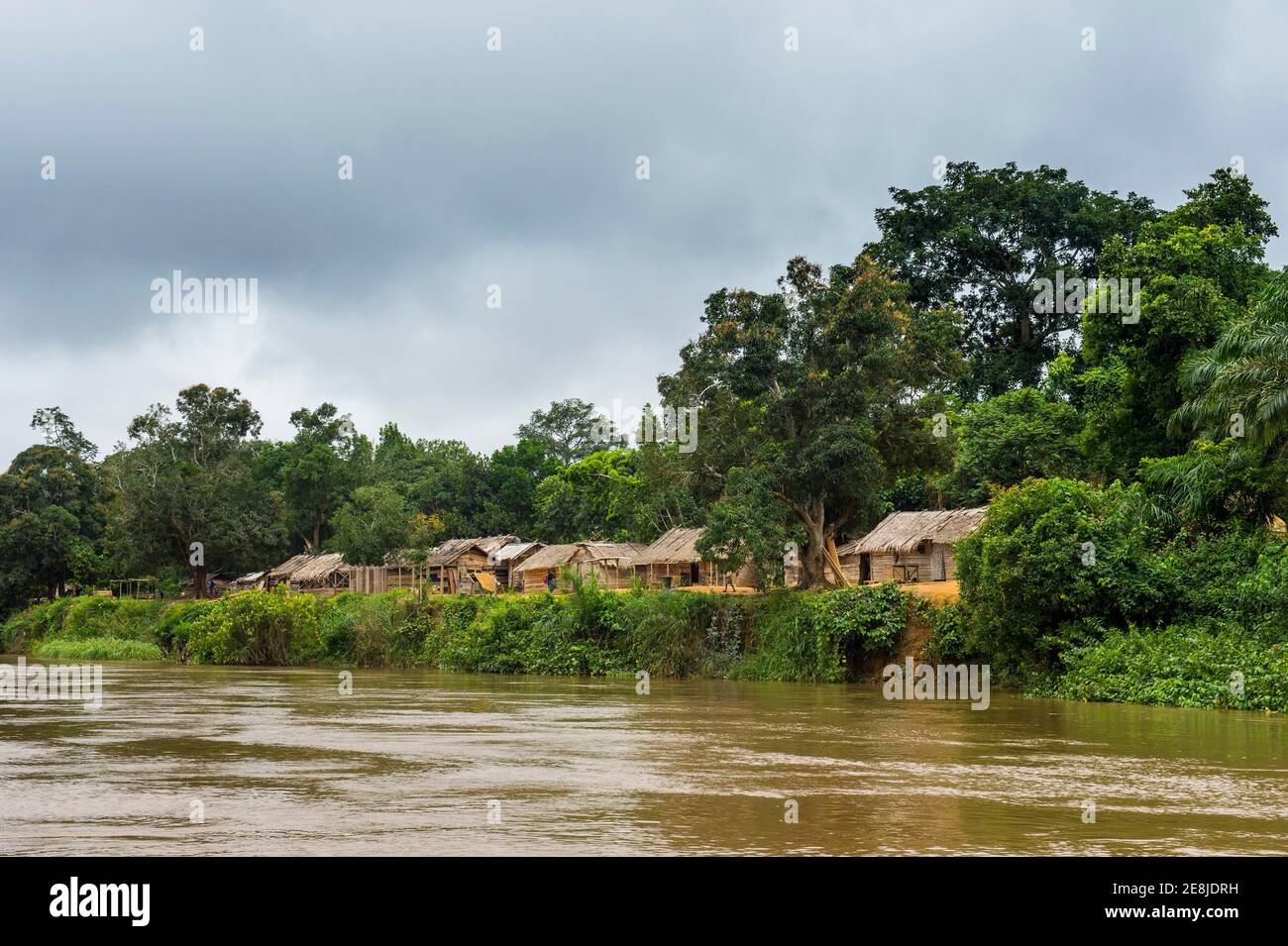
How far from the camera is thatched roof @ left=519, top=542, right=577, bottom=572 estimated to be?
214 feet

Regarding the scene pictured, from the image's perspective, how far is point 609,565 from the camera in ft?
204

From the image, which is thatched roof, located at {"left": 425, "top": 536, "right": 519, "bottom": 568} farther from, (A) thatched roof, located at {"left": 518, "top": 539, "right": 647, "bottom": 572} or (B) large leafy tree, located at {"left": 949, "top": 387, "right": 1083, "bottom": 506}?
(B) large leafy tree, located at {"left": 949, "top": 387, "right": 1083, "bottom": 506}

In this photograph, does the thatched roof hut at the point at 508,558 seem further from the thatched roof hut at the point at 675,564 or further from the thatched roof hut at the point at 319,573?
the thatched roof hut at the point at 675,564

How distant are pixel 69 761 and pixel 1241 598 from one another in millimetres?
21694

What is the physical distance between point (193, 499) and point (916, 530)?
39041 mm

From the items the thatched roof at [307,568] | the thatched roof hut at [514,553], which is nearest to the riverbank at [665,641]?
the thatched roof at [307,568]

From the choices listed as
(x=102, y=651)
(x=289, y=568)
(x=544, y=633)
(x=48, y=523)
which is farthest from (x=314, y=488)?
(x=544, y=633)

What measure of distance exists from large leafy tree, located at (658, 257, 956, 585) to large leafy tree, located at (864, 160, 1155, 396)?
2537 cm

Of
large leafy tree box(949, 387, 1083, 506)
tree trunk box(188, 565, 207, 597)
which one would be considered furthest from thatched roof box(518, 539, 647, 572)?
tree trunk box(188, 565, 207, 597)

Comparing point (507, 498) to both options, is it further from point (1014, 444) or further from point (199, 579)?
point (1014, 444)

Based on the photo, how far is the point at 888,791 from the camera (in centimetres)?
1335

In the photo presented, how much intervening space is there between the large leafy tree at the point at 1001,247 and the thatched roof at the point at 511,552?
24.2 metres

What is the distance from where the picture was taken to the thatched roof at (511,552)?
71.7 meters
